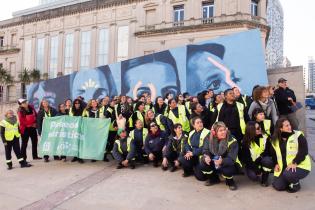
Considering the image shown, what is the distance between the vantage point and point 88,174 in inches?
249

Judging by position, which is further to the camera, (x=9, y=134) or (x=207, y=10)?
(x=207, y=10)

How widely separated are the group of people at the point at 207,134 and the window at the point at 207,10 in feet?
70.9

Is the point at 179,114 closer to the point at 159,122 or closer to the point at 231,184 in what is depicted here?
the point at 159,122

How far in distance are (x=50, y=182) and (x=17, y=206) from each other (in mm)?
1248

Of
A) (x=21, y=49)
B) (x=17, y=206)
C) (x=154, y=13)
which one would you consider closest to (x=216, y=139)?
(x=17, y=206)

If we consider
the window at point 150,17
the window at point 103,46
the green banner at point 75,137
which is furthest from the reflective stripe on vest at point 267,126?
the window at point 103,46

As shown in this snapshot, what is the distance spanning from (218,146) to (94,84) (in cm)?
1010

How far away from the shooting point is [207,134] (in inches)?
213

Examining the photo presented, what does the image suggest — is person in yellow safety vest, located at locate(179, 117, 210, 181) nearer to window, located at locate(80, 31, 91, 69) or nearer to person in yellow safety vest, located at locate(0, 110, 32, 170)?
person in yellow safety vest, located at locate(0, 110, 32, 170)

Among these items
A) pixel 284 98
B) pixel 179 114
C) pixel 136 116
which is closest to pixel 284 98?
pixel 284 98

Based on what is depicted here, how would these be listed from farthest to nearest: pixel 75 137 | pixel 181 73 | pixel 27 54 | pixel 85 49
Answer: pixel 27 54
pixel 85 49
pixel 181 73
pixel 75 137

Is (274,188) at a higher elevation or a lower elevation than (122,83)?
lower

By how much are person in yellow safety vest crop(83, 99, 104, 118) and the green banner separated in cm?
38

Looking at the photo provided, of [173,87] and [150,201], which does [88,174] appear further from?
[173,87]
